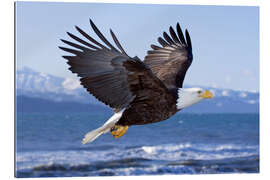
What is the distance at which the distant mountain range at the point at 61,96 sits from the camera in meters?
5.66

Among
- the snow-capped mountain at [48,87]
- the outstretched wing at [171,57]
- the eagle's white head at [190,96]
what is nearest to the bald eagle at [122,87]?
the eagle's white head at [190,96]

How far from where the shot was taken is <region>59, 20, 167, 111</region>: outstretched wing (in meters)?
3.23

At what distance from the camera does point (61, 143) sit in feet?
24.6

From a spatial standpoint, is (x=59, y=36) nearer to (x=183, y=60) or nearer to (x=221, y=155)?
(x=183, y=60)

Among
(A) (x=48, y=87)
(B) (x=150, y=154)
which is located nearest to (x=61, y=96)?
(A) (x=48, y=87)

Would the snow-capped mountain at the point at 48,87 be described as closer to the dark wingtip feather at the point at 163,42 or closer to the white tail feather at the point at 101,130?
the dark wingtip feather at the point at 163,42

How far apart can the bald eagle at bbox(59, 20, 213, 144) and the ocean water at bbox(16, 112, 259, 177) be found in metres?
2.16

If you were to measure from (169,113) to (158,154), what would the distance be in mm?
3546

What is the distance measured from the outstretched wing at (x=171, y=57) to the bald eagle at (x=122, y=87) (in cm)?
→ 30

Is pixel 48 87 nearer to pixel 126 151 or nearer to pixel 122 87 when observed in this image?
pixel 126 151

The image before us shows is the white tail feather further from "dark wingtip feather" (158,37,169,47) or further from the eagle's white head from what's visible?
"dark wingtip feather" (158,37,169,47)

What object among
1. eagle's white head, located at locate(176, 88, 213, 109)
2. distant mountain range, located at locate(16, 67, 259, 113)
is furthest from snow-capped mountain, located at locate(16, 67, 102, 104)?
eagle's white head, located at locate(176, 88, 213, 109)

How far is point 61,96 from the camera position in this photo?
8258mm

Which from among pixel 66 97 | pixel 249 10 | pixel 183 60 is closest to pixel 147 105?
pixel 183 60
